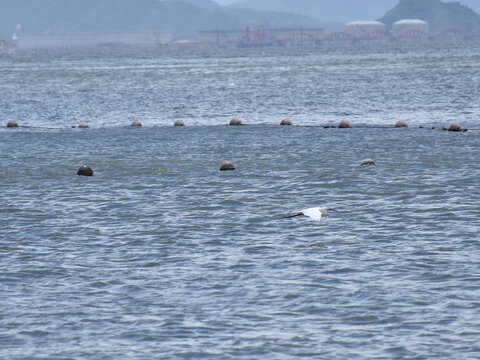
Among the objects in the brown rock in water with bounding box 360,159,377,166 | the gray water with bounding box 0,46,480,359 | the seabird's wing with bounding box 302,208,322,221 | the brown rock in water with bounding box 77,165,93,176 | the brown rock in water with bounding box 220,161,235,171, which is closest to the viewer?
the gray water with bounding box 0,46,480,359

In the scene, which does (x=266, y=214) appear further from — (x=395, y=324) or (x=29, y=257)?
(x=395, y=324)

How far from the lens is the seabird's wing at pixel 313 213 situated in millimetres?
20297

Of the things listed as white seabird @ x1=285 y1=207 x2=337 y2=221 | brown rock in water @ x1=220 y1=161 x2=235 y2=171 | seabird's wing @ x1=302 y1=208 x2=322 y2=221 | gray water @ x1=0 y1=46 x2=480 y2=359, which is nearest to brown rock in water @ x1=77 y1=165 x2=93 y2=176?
gray water @ x1=0 y1=46 x2=480 y2=359

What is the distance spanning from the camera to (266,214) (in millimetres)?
21438

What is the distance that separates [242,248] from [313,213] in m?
2.89

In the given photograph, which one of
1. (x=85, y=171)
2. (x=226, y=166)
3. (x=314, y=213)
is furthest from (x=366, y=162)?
(x=314, y=213)

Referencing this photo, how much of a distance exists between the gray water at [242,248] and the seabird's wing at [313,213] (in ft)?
0.56

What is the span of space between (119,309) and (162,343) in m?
1.74

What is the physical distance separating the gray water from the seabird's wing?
0.17 meters

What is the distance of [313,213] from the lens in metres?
20.4

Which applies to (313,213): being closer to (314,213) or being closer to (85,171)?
(314,213)

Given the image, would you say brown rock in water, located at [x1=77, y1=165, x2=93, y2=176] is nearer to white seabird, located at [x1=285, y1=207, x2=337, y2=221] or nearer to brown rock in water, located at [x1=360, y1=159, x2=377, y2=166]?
brown rock in water, located at [x1=360, y1=159, x2=377, y2=166]

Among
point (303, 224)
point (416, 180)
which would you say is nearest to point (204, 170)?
point (416, 180)

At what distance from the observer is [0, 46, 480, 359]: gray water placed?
42.1 ft
